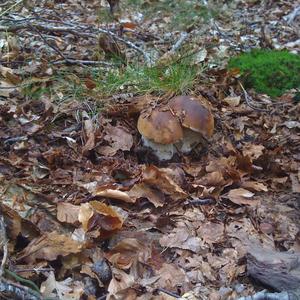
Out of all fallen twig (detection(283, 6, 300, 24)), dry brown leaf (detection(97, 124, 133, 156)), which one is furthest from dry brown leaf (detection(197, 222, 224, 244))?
fallen twig (detection(283, 6, 300, 24))

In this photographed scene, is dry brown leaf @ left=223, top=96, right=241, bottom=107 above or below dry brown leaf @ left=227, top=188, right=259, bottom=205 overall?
below

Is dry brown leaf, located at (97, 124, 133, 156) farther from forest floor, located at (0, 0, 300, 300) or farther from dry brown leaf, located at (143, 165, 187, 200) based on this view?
dry brown leaf, located at (143, 165, 187, 200)

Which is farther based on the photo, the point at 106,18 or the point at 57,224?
the point at 106,18

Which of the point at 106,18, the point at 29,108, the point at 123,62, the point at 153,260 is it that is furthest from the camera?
the point at 106,18

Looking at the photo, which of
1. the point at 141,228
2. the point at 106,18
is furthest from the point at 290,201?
the point at 106,18

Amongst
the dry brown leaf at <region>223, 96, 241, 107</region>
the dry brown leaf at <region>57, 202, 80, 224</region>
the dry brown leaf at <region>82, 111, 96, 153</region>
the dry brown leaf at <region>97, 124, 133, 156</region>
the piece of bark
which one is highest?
the dry brown leaf at <region>57, 202, 80, 224</region>

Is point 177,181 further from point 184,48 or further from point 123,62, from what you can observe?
point 184,48

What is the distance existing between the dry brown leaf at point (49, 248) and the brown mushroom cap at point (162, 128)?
1.18 metres

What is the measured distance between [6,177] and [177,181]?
3.87 feet

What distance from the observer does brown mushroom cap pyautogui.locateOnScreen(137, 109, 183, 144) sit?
11.9 ft

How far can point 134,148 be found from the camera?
3.90m

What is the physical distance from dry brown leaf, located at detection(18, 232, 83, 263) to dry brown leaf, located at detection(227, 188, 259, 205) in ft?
4.08

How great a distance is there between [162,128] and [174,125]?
9 cm

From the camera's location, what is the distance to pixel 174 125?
11.9 ft
